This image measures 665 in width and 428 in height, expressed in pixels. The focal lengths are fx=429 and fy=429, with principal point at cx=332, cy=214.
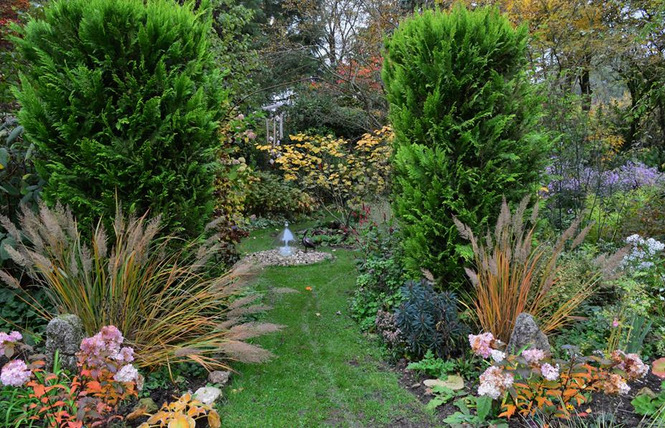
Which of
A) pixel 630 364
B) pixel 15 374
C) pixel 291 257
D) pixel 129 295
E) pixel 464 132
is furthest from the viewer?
pixel 291 257

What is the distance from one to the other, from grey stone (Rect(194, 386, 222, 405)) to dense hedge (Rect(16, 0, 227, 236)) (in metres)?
1.13

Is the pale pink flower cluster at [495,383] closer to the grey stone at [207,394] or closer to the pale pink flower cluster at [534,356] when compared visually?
the pale pink flower cluster at [534,356]

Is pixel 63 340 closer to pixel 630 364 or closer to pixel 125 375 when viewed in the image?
pixel 125 375

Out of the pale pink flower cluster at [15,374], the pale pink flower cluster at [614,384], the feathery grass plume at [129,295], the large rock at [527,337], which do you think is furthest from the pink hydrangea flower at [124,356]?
the pale pink flower cluster at [614,384]

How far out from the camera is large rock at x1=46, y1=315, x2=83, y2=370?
2332 millimetres

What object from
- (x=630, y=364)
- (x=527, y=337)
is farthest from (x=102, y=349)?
(x=630, y=364)

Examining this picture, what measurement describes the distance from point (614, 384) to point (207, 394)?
2302 millimetres

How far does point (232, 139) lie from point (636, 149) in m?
9.22

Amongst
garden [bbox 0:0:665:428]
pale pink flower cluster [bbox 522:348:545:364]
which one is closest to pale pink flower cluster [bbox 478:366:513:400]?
→ garden [bbox 0:0:665:428]

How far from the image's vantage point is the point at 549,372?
7.05ft

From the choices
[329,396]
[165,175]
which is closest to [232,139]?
[165,175]

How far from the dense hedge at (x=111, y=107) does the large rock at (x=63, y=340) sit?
83 cm

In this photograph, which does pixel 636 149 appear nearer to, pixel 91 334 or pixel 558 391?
pixel 558 391

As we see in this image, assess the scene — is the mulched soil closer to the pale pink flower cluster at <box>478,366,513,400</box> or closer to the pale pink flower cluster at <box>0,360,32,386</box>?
the pale pink flower cluster at <box>478,366,513,400</box>
